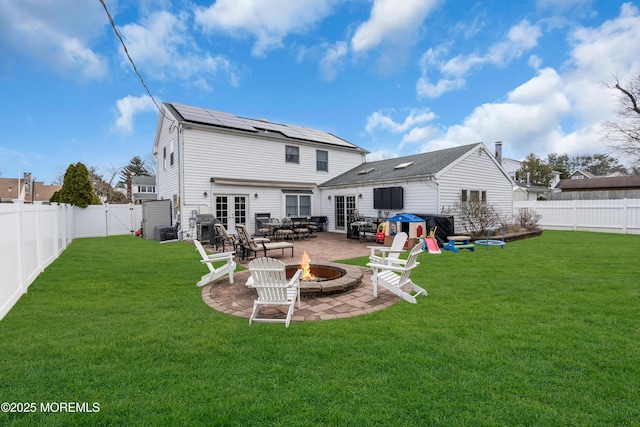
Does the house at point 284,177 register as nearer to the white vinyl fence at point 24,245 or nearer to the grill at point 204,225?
the grill at point 204,225

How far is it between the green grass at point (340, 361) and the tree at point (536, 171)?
42720mm

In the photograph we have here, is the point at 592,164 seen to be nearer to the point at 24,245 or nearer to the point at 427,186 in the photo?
the point at 427,186

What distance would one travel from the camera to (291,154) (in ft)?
55.8

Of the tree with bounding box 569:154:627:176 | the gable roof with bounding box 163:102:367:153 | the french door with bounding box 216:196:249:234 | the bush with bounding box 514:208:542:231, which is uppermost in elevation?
the tree with bounding box 569:154:627:176

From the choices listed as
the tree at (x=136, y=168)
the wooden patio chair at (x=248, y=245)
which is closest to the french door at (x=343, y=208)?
the wooden patio chair at (x=248, y=245)

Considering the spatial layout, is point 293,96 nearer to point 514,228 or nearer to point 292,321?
point 514,228

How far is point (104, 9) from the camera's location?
5.28 meters

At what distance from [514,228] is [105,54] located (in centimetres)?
1773

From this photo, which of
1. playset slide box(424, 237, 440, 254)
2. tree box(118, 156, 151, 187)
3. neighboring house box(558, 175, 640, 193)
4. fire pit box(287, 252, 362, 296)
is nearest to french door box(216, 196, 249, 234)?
fire pit box(287, 252, 362, 296)

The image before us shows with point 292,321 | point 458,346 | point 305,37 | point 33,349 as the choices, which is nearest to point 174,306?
point 33,349

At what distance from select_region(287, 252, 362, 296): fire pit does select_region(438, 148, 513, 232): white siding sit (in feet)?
25.0

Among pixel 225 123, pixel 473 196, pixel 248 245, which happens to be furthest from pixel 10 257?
pixel 473 196

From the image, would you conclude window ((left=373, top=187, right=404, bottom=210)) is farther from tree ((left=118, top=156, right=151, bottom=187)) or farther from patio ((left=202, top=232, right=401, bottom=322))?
tree ((left=118, top=156, right=151, bottom=187))

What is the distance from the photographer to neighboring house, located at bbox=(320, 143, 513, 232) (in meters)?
12.5
